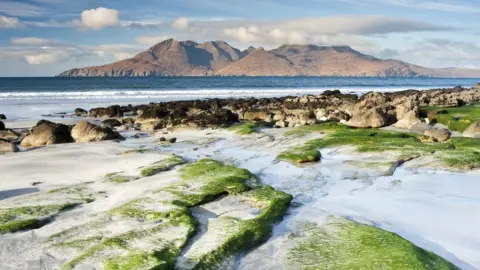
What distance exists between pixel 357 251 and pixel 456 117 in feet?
71.0

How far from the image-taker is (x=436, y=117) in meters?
27.0

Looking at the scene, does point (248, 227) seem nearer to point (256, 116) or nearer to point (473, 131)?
point (473, 131)

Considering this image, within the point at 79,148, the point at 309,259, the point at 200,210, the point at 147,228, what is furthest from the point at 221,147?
the point at 309,259

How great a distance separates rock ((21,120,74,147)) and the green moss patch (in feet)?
63.5

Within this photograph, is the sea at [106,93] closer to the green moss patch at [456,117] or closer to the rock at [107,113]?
the rock at [107,113]

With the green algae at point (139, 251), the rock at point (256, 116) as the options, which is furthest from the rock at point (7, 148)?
the rock at point (256, 116)

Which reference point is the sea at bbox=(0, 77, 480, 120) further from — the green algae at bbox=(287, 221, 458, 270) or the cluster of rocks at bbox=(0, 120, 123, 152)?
the green algae at bbox=(287, 221, 458, 270)

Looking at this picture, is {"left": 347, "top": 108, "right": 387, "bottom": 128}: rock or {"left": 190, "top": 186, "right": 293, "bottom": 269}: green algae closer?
{"left": 190, "top": 186, "right": 293, "bottom": 269}: green algae

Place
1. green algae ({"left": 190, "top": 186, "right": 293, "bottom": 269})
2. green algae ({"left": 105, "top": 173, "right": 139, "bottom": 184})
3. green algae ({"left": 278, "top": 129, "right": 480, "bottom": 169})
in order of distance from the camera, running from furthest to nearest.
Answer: green algae ({"left": 278, "top": 129, "right": 480, "bottom": 169}) → green algae ({"left": 105, "top": 173, "right": 139, "bottom": 184}) → green algae ({"left": 190, "top": 186, "right": 293, "bottom": 269})

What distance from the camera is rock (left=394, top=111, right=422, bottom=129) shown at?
2523cm

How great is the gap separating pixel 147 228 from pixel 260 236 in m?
2.16

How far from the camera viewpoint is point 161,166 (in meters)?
15.1

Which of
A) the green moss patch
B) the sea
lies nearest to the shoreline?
the green moss patch

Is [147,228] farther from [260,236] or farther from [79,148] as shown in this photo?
[79,148]
